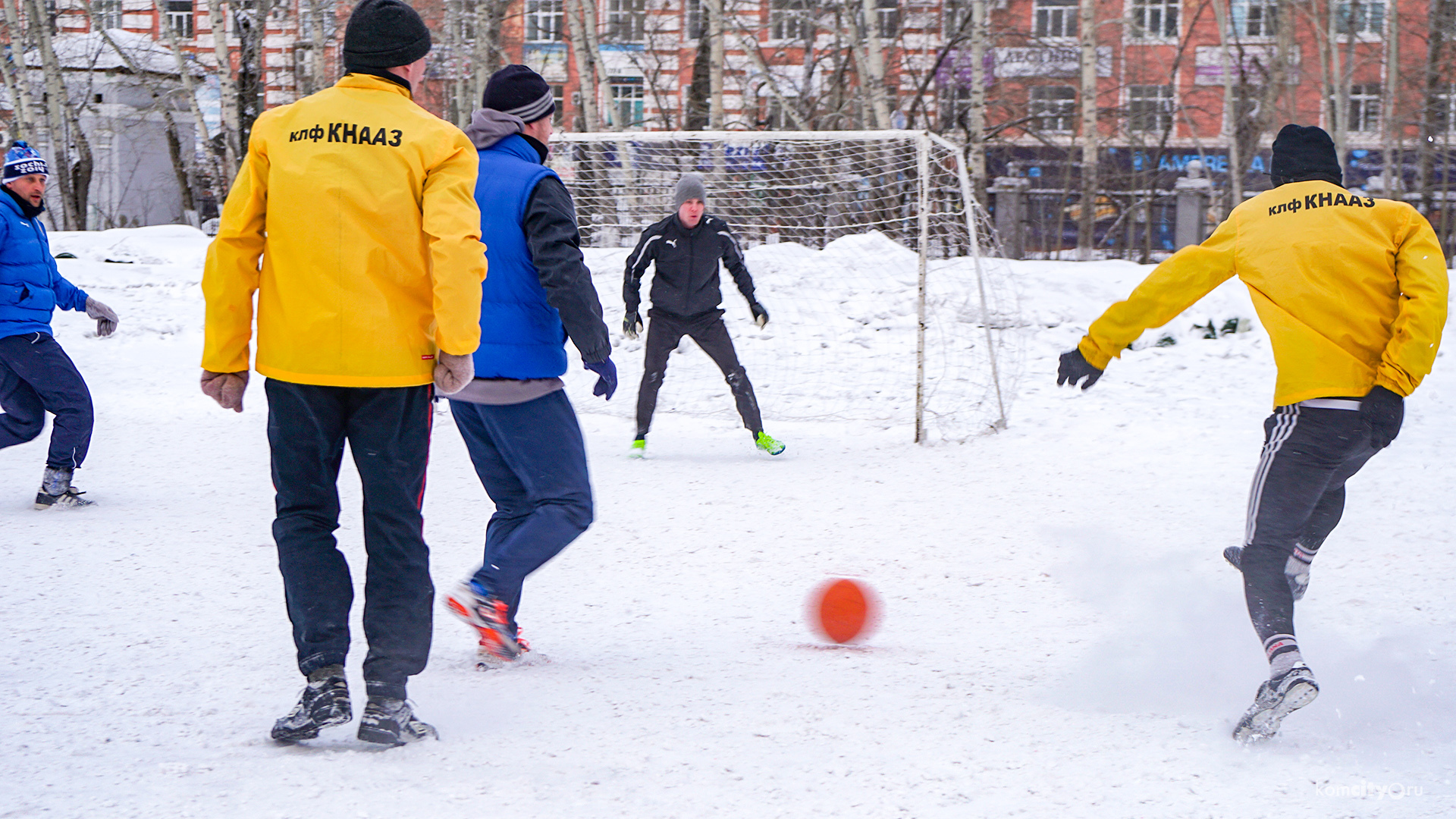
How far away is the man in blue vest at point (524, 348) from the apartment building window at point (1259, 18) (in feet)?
57.5

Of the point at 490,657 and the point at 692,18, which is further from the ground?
the point at 692,18

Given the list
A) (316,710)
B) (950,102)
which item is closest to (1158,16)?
(950,102)

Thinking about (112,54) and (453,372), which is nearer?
(453,372)

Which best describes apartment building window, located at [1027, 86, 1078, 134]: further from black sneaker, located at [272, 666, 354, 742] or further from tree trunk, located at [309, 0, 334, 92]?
black sneaker, located at [272, 666, 354, 742]

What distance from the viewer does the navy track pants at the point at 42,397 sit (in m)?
5.68

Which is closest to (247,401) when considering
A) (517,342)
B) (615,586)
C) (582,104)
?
(615,586)

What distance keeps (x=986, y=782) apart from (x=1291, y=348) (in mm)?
1417

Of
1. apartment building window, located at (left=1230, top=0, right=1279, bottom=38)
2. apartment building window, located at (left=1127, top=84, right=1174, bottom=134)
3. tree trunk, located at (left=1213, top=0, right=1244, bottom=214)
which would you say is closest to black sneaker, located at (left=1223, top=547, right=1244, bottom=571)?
tree trunk, located at (left=1213, top=0, right=1244, bottom=214)

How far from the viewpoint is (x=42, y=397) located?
579 centimetres

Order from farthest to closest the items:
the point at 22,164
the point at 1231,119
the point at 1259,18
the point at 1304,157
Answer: the point at 1259,18 → the point at 1231,119 → the point at 22,164 → the point at 1304,157

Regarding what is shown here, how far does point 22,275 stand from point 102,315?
382mm

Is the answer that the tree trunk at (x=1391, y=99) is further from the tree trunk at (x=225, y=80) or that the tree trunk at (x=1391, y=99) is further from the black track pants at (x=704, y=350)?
the tree trunk at (x=225, y=80)

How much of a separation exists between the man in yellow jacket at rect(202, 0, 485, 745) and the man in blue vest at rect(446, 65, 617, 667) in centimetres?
58

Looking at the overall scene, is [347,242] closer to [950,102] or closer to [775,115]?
[950,102]
